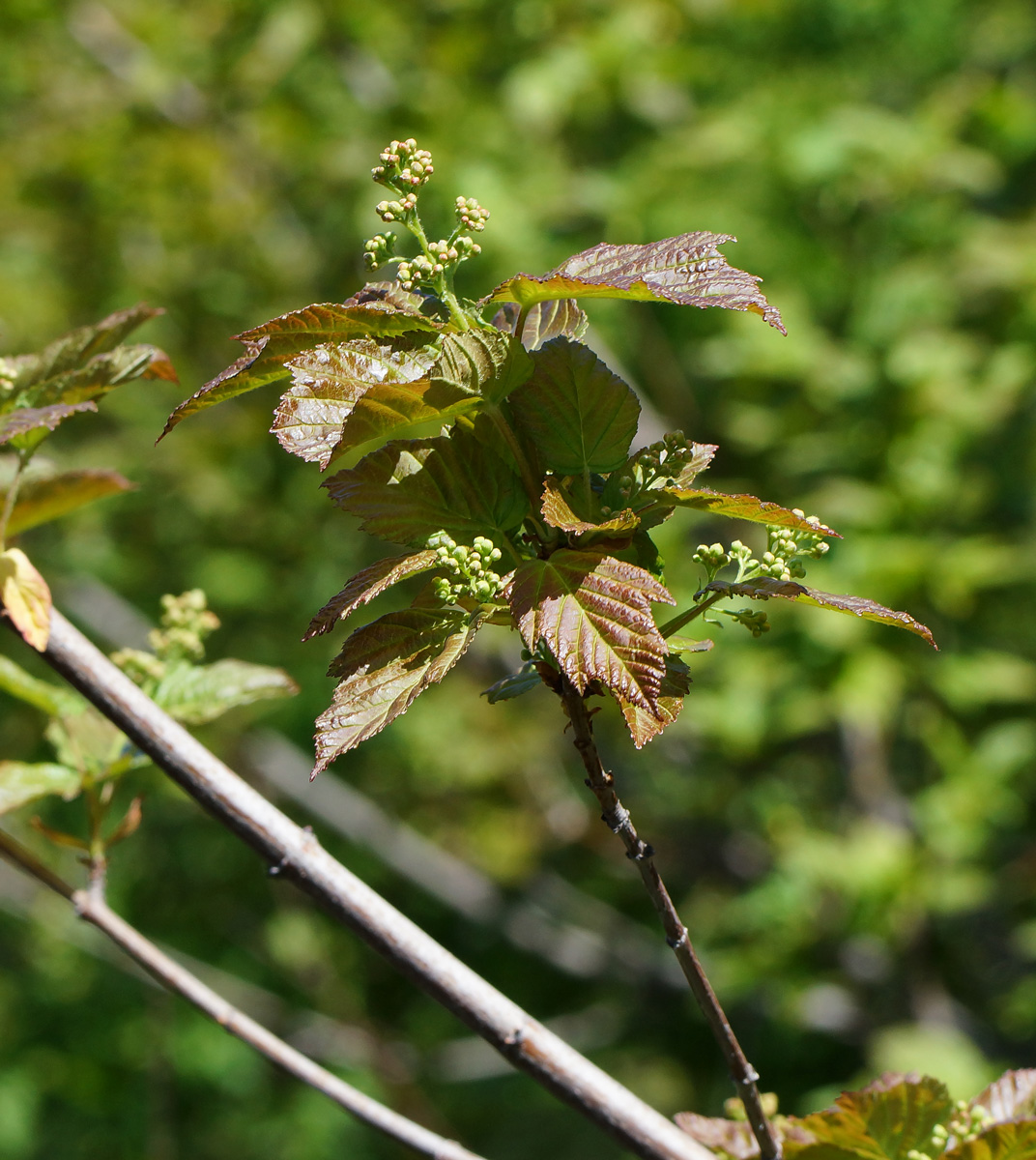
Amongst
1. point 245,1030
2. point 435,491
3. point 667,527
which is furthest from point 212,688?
point 667,527

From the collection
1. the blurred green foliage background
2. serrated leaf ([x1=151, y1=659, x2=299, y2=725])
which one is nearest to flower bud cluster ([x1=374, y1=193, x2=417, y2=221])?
serrated leaf ([x1=151, y1=659, x2=299, y2=725])

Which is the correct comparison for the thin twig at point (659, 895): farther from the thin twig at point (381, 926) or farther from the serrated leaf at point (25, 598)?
the serrated leaf at point (25, 598)

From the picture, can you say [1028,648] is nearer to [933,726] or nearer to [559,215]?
[933,726]

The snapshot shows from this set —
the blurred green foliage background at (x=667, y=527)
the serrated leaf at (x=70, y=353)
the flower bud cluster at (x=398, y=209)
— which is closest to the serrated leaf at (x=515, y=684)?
the flower bud cluster at (x=398, y=209)

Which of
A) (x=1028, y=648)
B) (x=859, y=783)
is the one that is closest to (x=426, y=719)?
(x=859, y=783)

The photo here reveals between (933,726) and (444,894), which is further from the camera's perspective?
(444,894)
